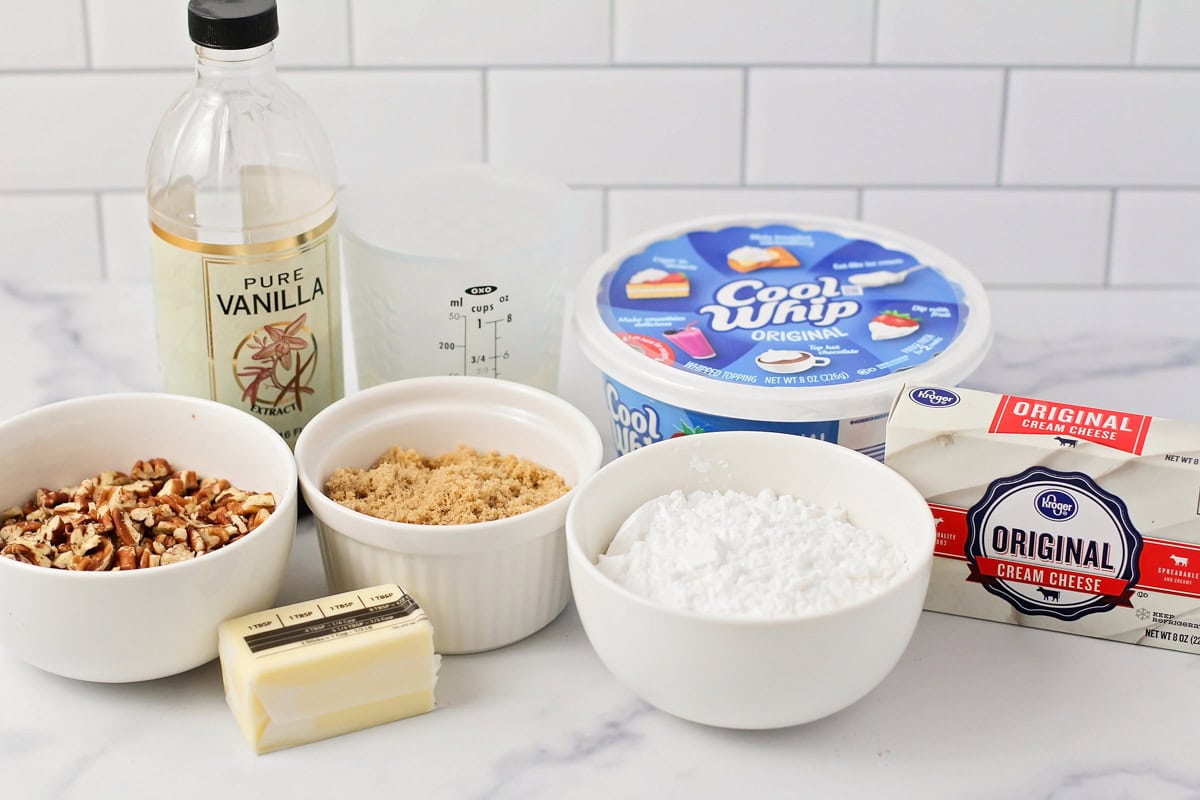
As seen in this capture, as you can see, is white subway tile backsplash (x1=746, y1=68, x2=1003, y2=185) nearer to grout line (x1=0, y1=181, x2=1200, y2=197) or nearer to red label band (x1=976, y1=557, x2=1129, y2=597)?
grout line (x1=0, y1=181, x2=1200, y2=197)

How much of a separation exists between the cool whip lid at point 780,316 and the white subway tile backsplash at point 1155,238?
1.18 feet

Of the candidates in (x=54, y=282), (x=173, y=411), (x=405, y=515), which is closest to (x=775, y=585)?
(x=405, y=515)

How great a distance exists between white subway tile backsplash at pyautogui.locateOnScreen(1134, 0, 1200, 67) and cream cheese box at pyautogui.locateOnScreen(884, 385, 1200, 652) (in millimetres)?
559

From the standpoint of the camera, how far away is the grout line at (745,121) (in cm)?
132

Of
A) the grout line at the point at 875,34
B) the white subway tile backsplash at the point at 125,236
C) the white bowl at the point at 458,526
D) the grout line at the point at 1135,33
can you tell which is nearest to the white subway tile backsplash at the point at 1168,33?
the grout line at the point at 1135,33

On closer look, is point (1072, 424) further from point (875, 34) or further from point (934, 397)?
point (875, 34)

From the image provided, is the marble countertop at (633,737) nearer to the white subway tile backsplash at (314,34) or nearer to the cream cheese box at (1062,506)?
the cream cheese box at (1062,506)

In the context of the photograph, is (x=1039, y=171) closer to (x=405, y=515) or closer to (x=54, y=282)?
(x=405, y=515)

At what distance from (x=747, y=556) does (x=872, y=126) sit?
2.09ft

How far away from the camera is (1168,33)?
130 cm

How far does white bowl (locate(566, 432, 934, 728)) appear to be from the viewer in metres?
0.76

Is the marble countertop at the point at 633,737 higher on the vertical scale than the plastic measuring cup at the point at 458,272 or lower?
lower

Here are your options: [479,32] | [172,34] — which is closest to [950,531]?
[479,32]

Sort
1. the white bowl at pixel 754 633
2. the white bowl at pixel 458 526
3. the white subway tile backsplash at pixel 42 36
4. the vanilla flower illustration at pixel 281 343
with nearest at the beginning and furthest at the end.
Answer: the white bowl at pixel 754 633
the white bowl at pixel 458 526
the vanilla flower illustration at pixel 281 343
the white subway tile backsplash at pixel 42 36
